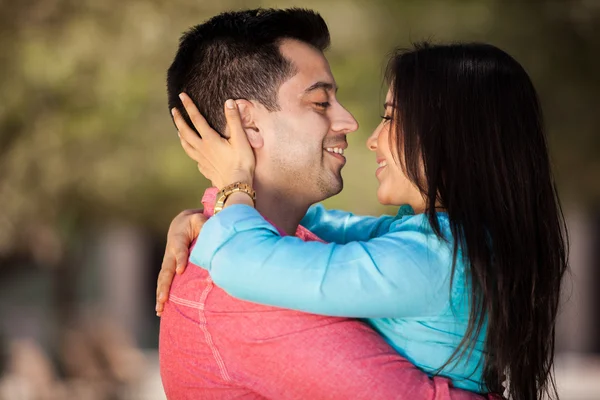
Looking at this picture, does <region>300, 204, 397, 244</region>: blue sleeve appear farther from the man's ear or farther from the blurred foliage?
the blurred foliage

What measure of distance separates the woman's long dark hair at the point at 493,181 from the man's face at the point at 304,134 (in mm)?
367

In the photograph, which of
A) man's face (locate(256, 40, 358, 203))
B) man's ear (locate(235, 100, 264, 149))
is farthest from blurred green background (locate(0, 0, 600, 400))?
man's ear (locate(235, 100, 264, 149))

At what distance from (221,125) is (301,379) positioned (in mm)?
858

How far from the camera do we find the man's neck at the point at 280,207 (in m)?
2.49

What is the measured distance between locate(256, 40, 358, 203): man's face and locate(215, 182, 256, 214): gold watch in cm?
34

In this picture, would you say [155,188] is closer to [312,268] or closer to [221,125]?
[221,125]

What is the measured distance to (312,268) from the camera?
6.29ft

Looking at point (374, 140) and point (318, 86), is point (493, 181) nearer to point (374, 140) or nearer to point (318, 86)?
point (374, 140)

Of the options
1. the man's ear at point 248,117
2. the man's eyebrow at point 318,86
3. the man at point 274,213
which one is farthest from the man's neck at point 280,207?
the man's eyebrow at point 318,86

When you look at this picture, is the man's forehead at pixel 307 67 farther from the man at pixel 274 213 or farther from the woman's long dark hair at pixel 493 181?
the woman's long dark hair at pixel 493 181

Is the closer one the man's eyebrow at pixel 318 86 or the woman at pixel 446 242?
the woman at pixel 446 242

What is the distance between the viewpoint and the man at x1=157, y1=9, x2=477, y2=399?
1.99 m

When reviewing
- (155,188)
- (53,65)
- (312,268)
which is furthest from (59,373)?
(312,268)

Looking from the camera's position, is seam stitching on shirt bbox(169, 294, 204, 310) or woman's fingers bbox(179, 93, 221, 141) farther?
woman's fingers bbox(179, 93, 221, 141)
